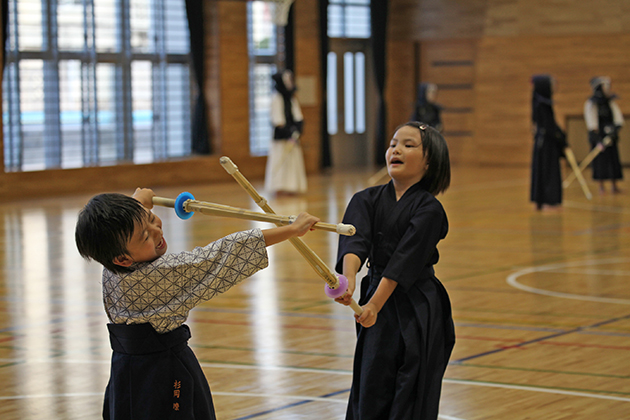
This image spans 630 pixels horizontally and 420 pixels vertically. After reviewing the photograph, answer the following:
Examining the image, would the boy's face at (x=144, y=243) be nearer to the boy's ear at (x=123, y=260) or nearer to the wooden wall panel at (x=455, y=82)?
the boy's ear at (x=123, y=260)

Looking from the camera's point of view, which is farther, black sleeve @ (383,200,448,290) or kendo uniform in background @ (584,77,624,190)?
kendo uniform in background @ (584,77,624,190)

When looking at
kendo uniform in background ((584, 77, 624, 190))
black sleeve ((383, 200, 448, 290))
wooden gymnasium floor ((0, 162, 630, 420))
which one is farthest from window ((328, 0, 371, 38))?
black sleeve ((383, 200, 448, 290))

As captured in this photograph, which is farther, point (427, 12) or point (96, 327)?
point (427, 12)

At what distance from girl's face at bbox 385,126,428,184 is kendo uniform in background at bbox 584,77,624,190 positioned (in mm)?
10517

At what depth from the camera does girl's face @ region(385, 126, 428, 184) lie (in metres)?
3.03

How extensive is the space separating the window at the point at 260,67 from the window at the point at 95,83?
54.0 inches

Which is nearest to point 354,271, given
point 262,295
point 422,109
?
point 262,295

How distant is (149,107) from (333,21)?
4907 mm

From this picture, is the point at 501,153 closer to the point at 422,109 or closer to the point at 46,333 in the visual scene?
the point at 422,109

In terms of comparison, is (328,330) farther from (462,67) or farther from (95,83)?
(462,67)

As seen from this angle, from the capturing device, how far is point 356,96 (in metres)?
19.0

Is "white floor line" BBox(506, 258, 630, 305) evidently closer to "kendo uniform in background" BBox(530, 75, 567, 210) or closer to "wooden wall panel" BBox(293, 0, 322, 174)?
"kendo uniform in background" BBox(530, 75, 567, 210)

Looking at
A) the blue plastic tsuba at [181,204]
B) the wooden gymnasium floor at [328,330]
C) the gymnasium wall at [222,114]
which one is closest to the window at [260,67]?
the gymnasium wall at [222,114]

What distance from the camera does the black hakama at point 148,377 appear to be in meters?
2.46
